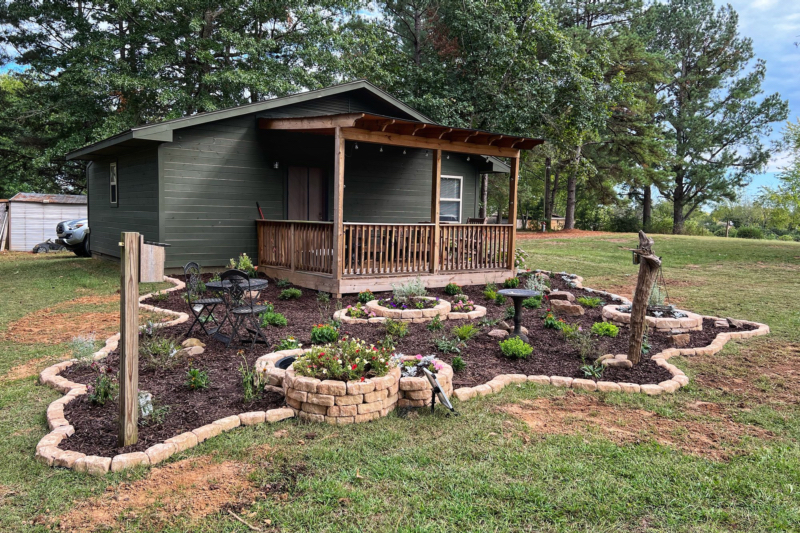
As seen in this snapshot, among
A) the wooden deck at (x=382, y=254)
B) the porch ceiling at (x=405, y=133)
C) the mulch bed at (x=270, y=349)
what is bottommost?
the mulch bed at (x=270, y=349)

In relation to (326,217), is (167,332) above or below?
below

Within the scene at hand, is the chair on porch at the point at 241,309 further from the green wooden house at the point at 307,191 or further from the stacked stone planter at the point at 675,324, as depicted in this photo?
the stacked stone planter at the point at 675,324

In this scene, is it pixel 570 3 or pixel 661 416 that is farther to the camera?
pixel 570 3

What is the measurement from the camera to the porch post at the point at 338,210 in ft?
26.3

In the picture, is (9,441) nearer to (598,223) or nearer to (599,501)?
(599,501)

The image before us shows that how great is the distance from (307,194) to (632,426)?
30.1 ft

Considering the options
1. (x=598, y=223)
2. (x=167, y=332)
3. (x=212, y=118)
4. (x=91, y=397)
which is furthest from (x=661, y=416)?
(x=598, y=223)

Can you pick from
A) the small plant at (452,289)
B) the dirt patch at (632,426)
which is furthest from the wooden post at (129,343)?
the small plant at (452,289)

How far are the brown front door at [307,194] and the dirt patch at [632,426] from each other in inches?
330

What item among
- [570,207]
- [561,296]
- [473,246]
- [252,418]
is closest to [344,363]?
[252,418]

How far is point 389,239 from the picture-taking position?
936 centimetres

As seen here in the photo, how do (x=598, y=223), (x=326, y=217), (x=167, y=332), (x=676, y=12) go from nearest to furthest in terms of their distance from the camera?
(x=167, y=332)
(x=326, y=217)
(x=676, y=12)
(x=598, y=223)

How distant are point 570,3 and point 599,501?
27.8 metres

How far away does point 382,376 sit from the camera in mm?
3875
